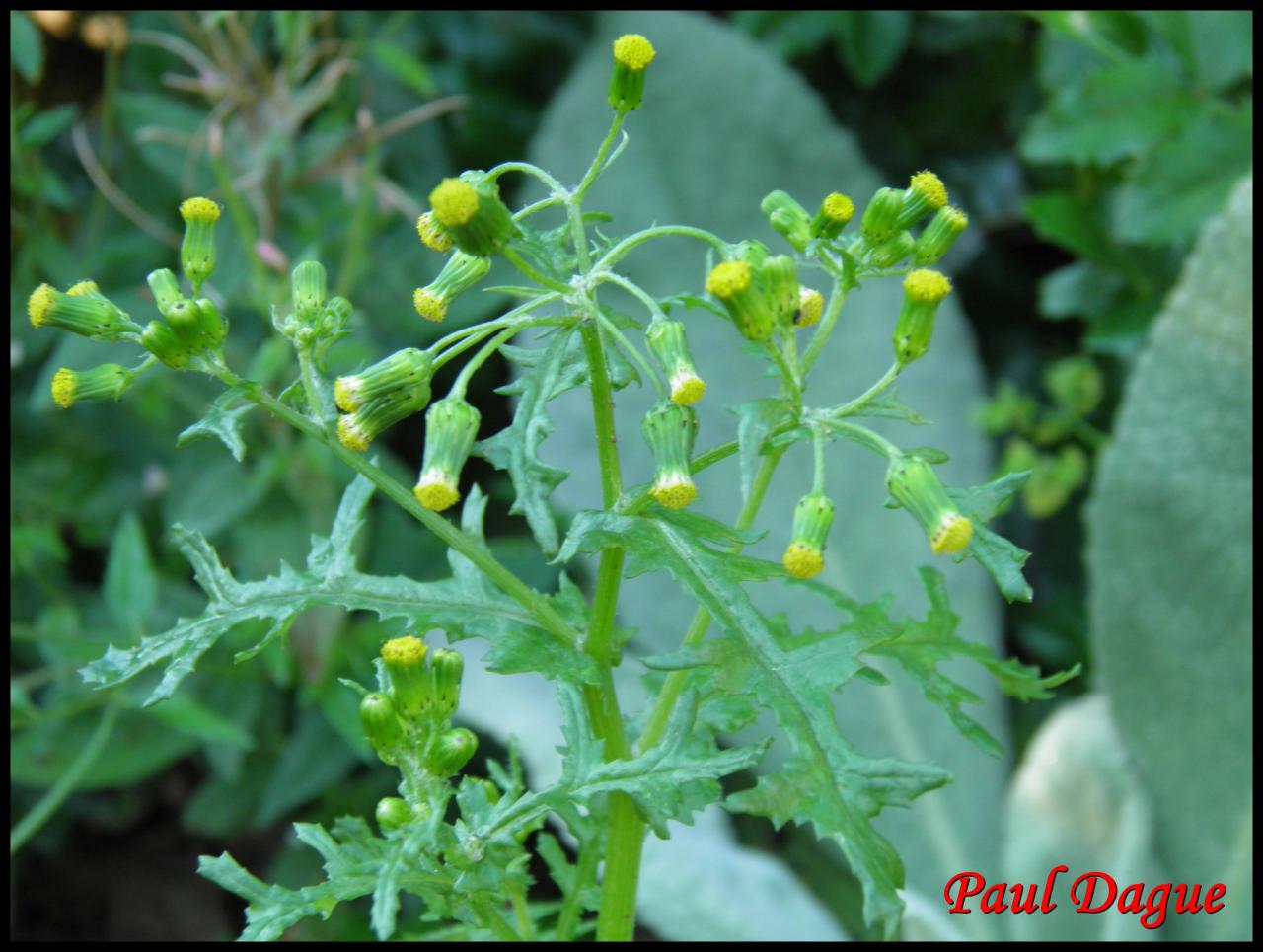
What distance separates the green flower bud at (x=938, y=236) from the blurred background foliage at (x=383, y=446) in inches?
24.9

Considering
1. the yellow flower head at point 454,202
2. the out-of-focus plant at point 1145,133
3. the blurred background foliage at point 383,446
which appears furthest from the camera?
the out-of-focus plant at point 1145,133

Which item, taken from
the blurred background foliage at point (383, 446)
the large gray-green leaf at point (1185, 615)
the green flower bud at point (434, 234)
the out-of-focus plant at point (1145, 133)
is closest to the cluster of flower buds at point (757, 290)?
the green flower bud at point (434, 234)

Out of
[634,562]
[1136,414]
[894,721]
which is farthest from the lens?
[894,721]

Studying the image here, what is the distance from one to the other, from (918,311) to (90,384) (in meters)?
0.34

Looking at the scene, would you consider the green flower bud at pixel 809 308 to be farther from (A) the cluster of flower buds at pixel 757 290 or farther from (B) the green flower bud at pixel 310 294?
(B) the green flower bud at pixel 310 294

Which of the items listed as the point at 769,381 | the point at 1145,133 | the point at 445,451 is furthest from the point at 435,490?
the point at 1145,133

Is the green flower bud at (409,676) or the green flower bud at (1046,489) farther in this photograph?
the green flower bud at (1046,489)

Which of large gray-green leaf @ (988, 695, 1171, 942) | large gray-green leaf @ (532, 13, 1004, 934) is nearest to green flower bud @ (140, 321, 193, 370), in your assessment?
large gray-green leaf @ (532, 13, 1004, 934)

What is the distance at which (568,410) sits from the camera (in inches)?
53.0

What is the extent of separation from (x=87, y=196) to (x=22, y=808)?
2.22 feet

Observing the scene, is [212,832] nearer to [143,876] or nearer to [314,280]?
[143,876]

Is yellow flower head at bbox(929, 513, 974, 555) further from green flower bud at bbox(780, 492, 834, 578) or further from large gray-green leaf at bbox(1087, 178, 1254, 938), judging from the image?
large gray-green leaf at bbox(1087, 178, 1254, 938)

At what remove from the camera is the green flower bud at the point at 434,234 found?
459 mm

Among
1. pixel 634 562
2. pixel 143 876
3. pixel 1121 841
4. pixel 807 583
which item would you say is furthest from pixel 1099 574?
pixel 143 876
